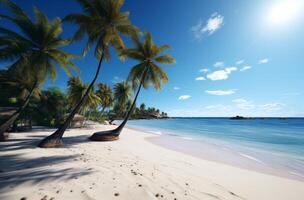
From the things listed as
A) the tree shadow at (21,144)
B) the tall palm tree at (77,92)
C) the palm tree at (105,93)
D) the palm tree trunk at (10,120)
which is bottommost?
the tree shadow at (21,144)

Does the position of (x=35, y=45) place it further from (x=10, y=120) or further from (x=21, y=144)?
(x=21, y=144)

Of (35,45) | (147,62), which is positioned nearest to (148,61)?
(147,62)

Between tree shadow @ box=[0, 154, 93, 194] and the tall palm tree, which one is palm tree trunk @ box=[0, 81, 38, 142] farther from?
the tall palm tree

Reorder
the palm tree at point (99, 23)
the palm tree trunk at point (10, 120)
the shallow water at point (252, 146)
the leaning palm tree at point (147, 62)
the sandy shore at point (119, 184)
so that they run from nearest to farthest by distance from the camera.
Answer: the sandy shore at point (119, 184) → the shallow water at point (252, 146) → the palm tree trunk at point (10, 120) → the palm tree at point (99, 23) → the leaning palm tree at point (147, 62)

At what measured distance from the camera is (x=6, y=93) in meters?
14.7

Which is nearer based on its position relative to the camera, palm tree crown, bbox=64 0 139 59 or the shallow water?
the shallow water

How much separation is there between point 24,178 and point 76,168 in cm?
133

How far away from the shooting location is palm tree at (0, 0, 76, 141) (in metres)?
9.07

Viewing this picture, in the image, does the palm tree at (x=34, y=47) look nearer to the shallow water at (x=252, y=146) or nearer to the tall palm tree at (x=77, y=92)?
the tall palm tree at (x=77, y=92)

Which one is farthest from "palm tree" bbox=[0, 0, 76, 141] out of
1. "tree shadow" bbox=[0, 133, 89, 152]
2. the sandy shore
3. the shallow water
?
the shallow water

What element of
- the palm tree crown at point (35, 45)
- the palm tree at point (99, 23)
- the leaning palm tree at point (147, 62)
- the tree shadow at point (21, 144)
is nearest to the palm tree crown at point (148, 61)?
the leaning palm tree at point (147, 62)

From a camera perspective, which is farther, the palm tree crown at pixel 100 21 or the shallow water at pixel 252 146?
the palm tree crown at pixel 100 21

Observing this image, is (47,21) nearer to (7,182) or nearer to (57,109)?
(7,182)

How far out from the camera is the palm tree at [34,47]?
907 centimetres
